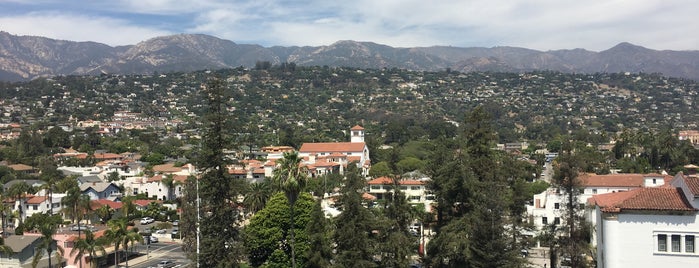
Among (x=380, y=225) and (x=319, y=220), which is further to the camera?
(x=319, y=220)

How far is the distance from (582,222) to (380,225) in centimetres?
1007

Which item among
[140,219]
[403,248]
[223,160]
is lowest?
[140,219]

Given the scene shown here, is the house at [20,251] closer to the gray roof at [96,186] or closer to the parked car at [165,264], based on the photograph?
the parked car at [165,264]

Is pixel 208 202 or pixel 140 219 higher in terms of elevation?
pixel 208 202

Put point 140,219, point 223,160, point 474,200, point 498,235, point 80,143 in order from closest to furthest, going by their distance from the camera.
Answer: point 498,235
point 223,160
point 474,200
point 140,219
point 80,143

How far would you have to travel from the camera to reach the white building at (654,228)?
81.2 feet

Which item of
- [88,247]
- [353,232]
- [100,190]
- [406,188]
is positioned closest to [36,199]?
[100,190]

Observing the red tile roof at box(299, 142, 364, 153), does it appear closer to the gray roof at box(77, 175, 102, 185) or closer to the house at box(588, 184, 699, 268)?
the gray roof at box(77, 175, 102, 185)

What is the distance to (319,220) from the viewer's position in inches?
1277

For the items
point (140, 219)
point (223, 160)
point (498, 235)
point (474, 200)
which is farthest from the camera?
point (140, 219)

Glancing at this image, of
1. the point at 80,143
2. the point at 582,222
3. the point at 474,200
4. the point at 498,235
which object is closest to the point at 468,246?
the point at 498,235

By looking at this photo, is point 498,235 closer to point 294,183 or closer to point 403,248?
point 403,248

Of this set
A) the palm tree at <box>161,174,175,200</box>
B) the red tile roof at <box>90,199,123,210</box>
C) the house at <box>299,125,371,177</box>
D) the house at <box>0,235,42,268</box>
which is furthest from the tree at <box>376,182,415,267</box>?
the house at <box>299,125,371,177</box>

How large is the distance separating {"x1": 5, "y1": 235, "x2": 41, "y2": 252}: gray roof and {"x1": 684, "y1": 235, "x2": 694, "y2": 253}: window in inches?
1651
